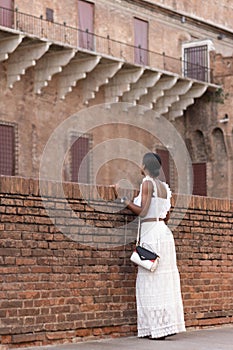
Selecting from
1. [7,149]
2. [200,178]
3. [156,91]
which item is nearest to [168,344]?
[7,149]

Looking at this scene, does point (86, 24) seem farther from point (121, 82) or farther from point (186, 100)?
point (186, 100)

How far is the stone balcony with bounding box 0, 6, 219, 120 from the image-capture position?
25.4 metres

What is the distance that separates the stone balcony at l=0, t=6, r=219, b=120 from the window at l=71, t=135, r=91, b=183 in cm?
122

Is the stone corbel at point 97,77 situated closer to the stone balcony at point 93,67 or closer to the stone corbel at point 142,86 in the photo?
the stone balcony at point 93,67

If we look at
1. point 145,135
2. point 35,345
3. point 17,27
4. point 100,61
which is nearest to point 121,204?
point 35,345

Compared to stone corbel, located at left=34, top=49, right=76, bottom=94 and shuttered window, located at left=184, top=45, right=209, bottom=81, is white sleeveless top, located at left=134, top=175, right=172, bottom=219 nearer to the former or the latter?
stone corbel, located at left=34, top=49, right=76, bottom=94

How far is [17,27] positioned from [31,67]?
1273 mm

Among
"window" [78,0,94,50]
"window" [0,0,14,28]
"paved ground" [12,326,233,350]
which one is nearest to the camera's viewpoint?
"paved ground" [12,326,233,350]

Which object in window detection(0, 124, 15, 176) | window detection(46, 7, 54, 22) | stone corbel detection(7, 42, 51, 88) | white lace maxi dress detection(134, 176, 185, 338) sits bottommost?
white lace maxi dress detection(134, 176, 185, 338)

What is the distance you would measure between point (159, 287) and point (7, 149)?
16035 millimetres

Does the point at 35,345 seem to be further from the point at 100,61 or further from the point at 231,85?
the point at 231,85

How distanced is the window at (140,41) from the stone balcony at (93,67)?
0.66 feet

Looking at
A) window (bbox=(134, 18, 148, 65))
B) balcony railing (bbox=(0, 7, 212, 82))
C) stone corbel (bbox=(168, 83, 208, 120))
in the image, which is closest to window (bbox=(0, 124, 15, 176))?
balcony railing (bbox=(0, 7, 212, 82))

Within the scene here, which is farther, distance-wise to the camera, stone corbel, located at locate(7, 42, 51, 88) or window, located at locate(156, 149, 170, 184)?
window, located at locate(156, 149, 170, 184)
